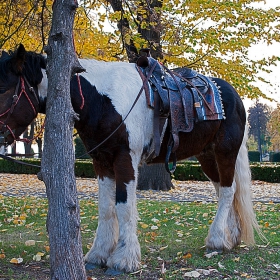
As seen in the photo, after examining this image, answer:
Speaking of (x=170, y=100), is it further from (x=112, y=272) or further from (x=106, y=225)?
(x=112, y=272)

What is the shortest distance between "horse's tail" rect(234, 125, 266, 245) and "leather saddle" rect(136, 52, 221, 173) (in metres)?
0.92

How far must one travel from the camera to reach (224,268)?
4055mm

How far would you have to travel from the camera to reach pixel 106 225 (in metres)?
4.28

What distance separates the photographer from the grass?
→ 13.1 feet

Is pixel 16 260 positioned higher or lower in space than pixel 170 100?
lower

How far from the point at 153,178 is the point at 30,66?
29.2ft

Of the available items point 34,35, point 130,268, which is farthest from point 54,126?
point 34,35

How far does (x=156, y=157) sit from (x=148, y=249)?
1.11m

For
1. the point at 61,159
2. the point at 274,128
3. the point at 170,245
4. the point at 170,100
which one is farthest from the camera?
the point at 274,128

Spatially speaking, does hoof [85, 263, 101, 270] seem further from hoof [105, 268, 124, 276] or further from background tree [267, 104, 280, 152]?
background tree [267, 104, 280, 152]

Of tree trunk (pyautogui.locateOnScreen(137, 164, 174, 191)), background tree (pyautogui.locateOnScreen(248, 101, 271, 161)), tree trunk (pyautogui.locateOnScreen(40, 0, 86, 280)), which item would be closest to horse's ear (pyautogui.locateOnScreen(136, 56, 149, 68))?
tree trunk (pyautogui.locateOnScreen(40, 0, 86, 280))

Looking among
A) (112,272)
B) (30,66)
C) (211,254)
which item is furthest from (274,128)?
(30,66)

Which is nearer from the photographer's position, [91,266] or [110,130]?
[110,130]

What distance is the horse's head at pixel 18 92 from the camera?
380 cm
